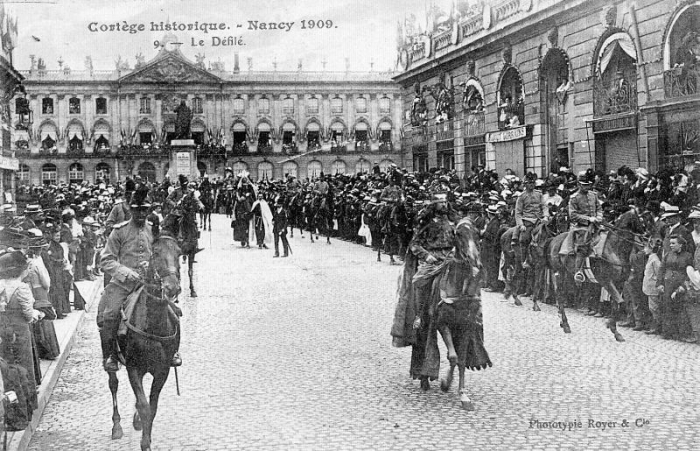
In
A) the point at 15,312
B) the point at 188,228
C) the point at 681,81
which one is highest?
the point at 681,81

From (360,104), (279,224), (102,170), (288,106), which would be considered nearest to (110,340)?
(279,224)

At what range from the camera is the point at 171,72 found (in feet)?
283

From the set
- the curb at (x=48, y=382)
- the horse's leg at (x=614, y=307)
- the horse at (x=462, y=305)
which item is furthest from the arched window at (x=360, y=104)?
the horse at (x=462, y=305)

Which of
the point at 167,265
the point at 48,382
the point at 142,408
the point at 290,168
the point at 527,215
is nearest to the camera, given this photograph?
the point at 142,408

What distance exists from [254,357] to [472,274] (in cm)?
340

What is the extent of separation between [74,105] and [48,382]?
264ft

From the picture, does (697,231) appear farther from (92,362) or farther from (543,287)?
(92,362)

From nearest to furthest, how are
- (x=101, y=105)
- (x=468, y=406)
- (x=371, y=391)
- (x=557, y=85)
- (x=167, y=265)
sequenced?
(x=167, y=265), (x=468, y=406), (x=371, y=391), (x=557, y=85), (x=101, y=105)

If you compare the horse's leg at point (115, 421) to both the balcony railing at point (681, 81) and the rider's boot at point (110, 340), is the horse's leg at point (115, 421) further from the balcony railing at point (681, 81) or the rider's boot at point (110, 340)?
the balcony railing at point (681, 81)

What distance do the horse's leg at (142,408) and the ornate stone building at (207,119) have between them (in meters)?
75.0

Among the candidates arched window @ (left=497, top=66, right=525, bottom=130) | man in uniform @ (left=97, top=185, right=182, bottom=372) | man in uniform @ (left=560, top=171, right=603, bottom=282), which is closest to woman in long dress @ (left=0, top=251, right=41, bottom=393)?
man in uniform @ (left=97, top=185, right=182, bottom=372)

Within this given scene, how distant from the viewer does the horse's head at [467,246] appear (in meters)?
8.27

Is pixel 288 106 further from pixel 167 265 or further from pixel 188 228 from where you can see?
pixel 167 265

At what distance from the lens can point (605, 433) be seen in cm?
706
